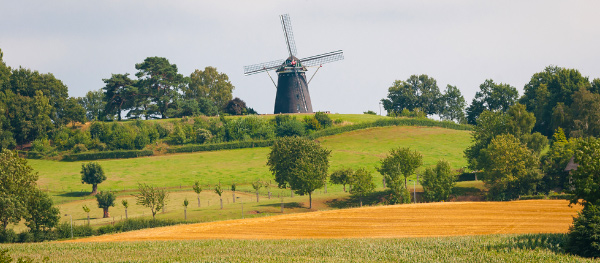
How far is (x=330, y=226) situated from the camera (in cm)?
6212

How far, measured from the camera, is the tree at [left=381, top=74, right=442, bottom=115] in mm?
182500

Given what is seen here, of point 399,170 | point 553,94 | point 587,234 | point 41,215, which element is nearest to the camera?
point 587,234

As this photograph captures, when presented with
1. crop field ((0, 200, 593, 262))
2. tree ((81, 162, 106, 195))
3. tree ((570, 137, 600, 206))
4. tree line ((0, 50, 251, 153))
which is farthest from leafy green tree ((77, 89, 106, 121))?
tree ((570, 137, 600, 206))

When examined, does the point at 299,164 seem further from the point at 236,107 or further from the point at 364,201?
the point at 236,107

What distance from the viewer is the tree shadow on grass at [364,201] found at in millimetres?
82312

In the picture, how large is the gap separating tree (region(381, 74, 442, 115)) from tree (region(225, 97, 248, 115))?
4903 centimetres

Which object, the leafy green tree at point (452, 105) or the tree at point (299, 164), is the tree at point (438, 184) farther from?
the leafy green tree at point (452, 105)

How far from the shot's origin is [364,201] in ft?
275

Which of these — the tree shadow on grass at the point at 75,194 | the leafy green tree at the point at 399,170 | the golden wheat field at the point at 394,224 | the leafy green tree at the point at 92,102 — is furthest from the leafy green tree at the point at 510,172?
the leafy green tree at the point at 92,102

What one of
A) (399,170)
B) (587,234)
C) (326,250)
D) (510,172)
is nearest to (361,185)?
(399,170)

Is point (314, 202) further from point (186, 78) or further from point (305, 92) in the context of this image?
point (186, 78)

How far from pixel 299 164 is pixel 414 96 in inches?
4096

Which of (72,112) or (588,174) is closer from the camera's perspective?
(588,174)

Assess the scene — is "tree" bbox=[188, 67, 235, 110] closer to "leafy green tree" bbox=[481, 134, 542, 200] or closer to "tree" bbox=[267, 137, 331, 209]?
"tree" bbox=[267, 137, 331, 209]
